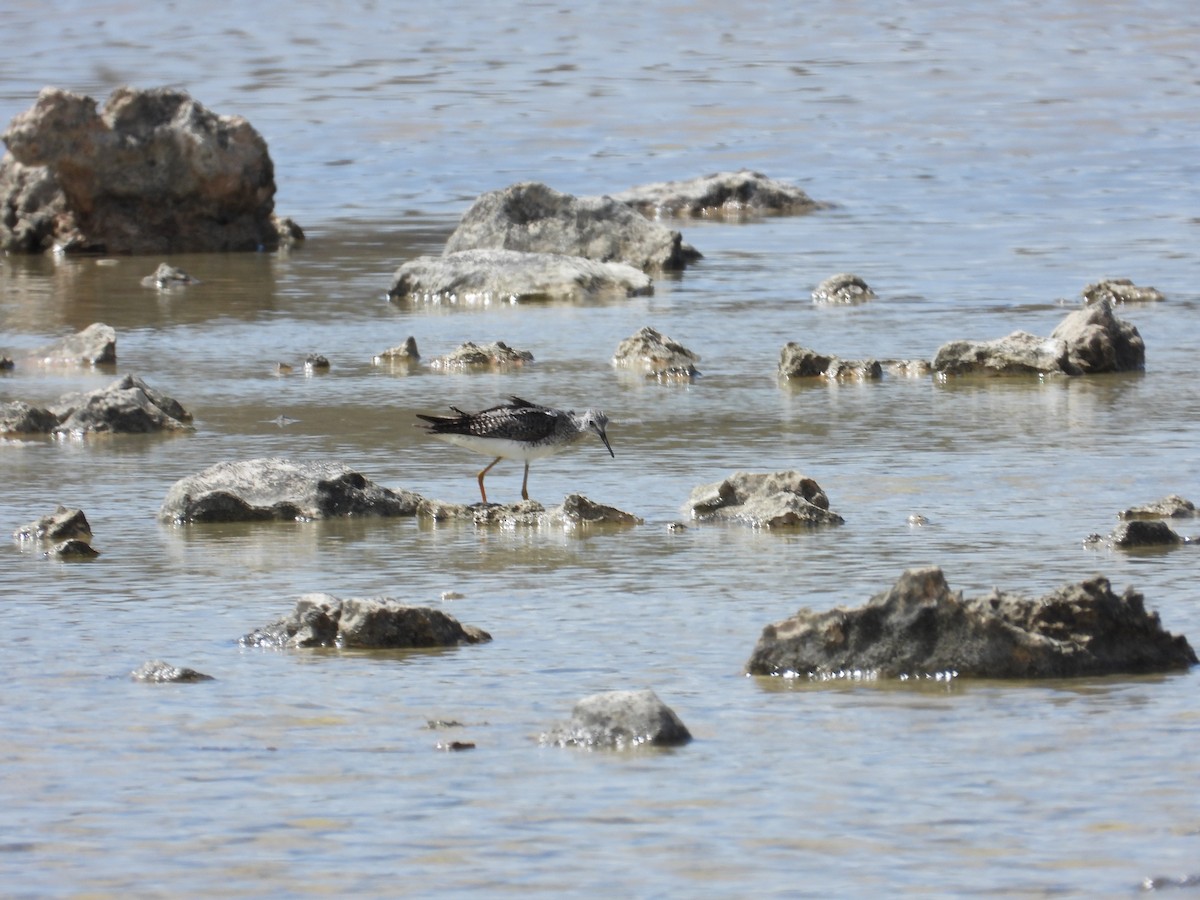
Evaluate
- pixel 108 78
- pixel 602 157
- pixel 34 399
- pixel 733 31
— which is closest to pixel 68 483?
pixel 34 399

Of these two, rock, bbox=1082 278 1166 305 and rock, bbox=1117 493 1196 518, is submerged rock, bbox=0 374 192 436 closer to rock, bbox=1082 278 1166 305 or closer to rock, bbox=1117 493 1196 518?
rock, bbox=1117 493 1196 518

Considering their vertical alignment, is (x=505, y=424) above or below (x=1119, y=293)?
below

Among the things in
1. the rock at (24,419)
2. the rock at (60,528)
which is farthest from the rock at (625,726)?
the rock at (24,419)

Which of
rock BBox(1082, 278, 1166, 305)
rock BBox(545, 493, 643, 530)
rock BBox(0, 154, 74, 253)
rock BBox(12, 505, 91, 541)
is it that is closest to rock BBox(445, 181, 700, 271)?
rock BBox(1082, 278, 1166, 305)

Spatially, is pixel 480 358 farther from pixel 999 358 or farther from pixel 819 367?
pixel 999 358

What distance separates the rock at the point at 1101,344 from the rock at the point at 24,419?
6.42 metres

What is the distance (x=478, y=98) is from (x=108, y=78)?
7841 mm

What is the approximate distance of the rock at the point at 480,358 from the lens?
Result: 15820 mm

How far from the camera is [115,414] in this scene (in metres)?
13.2

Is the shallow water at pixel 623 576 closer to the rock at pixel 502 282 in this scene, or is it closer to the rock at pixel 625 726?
the rock at pixel 625 726

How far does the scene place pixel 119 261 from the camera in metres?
23.0

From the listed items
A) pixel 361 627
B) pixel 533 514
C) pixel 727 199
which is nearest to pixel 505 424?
pixel 533 514

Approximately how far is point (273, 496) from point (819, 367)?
525cm

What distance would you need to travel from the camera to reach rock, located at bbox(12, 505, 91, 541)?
33.2 ft
